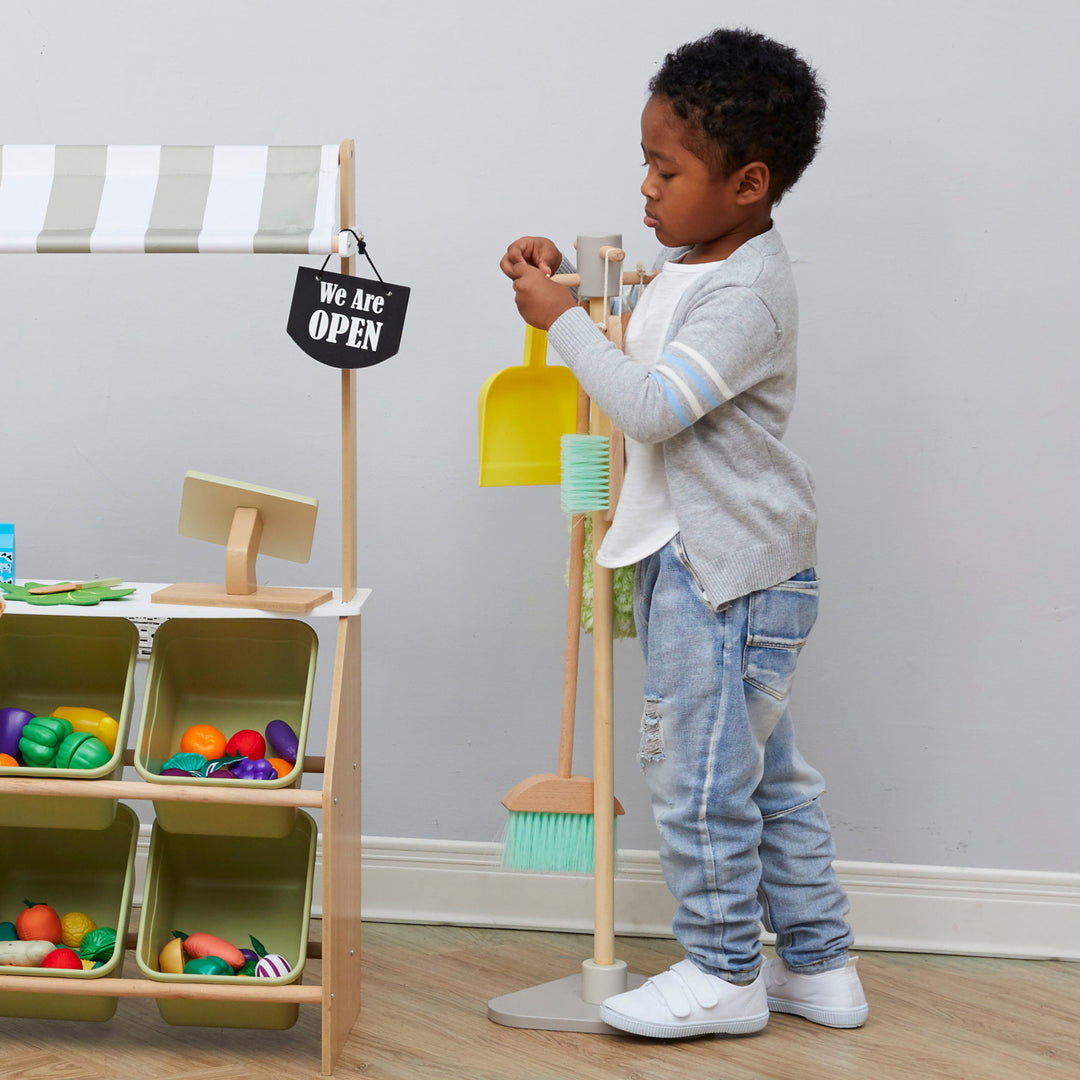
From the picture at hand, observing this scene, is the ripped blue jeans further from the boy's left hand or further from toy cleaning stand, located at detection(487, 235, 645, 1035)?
the boy's left hand

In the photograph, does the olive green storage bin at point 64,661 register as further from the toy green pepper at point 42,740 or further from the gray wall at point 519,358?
the gray wall at point 519,358

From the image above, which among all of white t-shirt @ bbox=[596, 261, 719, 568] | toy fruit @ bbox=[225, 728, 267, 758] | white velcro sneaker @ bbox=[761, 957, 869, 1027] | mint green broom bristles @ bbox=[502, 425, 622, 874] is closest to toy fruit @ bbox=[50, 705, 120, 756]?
toy fruit @ bbox=[225, 728, 267, 758]

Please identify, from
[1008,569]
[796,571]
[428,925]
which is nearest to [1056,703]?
[1008,569]

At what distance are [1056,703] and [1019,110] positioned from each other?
758mm

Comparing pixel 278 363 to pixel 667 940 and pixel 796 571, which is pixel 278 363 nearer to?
pixel 796 571

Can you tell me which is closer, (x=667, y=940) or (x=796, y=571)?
(x=796, y=571)

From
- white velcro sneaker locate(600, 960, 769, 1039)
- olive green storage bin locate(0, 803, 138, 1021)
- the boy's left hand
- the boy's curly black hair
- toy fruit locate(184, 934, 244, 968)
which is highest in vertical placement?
the boy's curly black hair

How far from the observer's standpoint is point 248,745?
1.34 metres

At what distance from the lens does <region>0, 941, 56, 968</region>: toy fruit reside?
133 cm

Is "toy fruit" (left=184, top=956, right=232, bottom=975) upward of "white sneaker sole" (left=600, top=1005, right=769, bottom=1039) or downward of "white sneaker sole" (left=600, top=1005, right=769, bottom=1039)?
upward

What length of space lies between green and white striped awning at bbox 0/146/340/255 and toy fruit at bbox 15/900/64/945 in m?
0.72

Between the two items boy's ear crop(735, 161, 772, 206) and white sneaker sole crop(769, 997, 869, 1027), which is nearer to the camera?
boy's ear crop(735, 161, 772, 206)

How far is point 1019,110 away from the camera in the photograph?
5.16 feet

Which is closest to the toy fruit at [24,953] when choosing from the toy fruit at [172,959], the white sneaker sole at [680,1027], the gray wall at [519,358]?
the toy fruit at [172,959]
